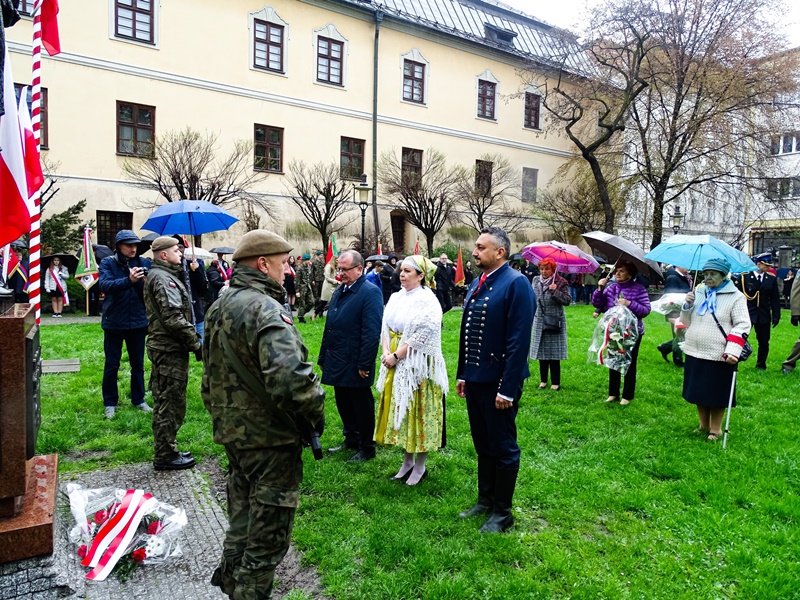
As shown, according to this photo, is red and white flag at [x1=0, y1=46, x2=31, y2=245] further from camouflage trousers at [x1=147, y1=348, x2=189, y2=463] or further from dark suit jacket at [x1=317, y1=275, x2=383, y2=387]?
dark suit jacket at [x1=317, y1=275, x2=383, y2=387]

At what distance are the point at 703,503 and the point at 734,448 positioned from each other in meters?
1.55

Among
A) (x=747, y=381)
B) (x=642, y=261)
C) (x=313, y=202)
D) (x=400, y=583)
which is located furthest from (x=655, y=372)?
(x=313, y=202)

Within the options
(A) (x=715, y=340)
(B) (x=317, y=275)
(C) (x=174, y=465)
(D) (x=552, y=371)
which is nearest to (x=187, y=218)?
(C) (x=174, y=465)

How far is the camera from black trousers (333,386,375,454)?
5438 mm

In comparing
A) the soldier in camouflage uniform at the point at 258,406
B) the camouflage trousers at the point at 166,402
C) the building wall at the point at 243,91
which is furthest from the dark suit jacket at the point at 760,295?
the building wall at the point at 243,91

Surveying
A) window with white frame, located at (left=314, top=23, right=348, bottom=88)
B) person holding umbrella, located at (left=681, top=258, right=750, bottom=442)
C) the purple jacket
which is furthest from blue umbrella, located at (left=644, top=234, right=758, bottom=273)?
window with white frame, located at (left=314, top=23, right=348, bottom=88)

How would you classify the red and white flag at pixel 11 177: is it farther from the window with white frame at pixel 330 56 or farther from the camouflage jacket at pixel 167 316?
the window with white frame at pixel 330 56

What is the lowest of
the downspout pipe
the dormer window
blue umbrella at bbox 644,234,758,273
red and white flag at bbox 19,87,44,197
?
blue umbrella at bbox 644,234,758,273

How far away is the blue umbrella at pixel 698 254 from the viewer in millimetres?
6020

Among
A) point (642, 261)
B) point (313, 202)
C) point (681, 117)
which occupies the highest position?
point (681, 117)

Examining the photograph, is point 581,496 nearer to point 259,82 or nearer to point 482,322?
point 482,322

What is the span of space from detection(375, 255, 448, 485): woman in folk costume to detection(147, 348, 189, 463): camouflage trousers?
1.84 m

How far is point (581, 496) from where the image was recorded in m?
4.73

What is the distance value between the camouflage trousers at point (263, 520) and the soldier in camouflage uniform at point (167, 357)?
2.35m
